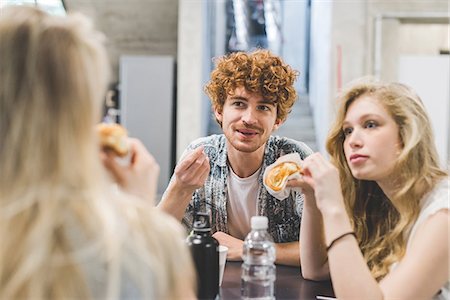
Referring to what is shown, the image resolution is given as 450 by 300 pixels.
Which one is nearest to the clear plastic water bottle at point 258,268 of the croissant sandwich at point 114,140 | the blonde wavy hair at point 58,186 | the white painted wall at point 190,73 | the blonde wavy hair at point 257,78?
the croissant sandwich at point 114,140

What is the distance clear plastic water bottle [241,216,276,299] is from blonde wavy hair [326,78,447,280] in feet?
1.07

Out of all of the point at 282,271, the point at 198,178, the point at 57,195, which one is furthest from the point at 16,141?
the point at 282,271

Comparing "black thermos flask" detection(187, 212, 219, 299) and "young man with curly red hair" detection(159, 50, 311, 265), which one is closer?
"black thermos flask" detection(187, 212, 219, 299)

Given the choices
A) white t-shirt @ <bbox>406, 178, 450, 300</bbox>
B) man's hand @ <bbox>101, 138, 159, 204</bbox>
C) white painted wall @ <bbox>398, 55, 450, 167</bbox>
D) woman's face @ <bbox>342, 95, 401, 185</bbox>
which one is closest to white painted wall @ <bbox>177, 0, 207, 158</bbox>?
white painted wall @ <bbox>398, 55, 450, 167</bbox>

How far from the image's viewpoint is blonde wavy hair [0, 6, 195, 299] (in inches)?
32.7

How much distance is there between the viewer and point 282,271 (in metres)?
1.95

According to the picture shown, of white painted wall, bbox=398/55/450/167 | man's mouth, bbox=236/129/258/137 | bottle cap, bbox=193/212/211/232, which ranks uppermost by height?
white painted wall, bbox=398/55/450/167

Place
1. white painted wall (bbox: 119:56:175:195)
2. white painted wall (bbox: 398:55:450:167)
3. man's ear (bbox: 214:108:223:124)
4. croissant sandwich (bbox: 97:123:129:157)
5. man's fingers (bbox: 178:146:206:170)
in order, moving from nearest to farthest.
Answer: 1. croissant sandwich (bbox: 97:123:129:157)
2. man's fingers (bbox: 178:146:206:170)
3. man's ear (bbox: 214:108:223:124)
4. white painted wall (bbox: 398:55:450:167)
5. white painted wall (bbox: 119:56:175:195)

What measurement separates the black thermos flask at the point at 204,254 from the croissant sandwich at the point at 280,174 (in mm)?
359

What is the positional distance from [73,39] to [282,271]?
1.30m

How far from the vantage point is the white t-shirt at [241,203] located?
7.67ft

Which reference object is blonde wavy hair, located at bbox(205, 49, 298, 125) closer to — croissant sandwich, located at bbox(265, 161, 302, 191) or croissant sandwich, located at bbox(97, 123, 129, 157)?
croissant sandwich, located at bbox(265, 161, 302, 191)

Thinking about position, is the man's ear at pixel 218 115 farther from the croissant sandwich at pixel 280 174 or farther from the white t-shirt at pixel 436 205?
the white t-shirt at pixel 436 205

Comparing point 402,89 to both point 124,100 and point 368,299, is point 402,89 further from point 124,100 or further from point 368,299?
point 124,100
